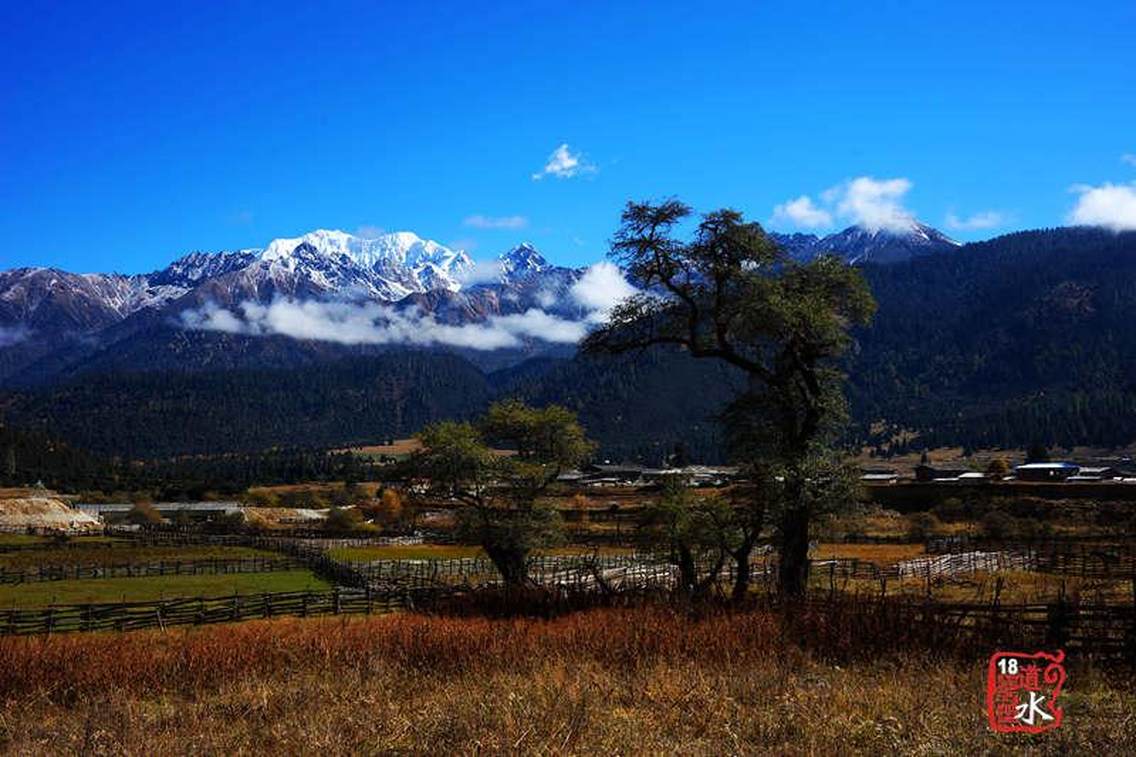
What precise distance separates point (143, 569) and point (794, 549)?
71481 millimetres

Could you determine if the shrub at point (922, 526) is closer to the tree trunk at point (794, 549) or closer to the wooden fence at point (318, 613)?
the wooden fence at point (318, 613)

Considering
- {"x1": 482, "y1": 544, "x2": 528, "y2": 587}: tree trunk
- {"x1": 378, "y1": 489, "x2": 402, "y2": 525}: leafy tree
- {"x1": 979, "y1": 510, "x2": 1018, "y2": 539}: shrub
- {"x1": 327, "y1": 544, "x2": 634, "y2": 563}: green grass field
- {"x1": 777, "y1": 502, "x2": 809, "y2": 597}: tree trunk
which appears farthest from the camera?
{"x1": 378, "y1": 489, "x2": 402, "y2": 525}: leafy tree

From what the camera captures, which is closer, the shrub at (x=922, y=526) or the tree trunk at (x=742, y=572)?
the tree trunk at (x=742, y=572)

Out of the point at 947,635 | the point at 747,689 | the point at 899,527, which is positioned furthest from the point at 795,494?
the point at 899,527

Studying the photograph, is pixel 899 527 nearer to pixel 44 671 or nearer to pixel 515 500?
pixel 515 500

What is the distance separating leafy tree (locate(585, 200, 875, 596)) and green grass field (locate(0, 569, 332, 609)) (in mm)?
41110

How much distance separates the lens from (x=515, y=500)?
38250 millimetres

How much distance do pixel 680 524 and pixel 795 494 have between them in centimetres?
347

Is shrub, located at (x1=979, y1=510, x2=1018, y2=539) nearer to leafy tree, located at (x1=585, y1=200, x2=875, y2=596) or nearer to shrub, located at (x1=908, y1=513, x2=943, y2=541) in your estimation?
shrub, located at (x1=908, y1=513, x2=943, y2=541)

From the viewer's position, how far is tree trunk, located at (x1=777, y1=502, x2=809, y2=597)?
2097 cm

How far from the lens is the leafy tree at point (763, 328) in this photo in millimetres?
20953

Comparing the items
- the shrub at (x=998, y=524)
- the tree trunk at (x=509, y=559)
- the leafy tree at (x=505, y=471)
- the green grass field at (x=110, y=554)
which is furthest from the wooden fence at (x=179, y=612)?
the shrub at (x=998, y=524)

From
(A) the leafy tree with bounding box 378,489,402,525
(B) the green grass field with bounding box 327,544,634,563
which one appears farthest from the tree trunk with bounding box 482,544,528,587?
(A) the leafy tree with bounding box 378,489,402,525

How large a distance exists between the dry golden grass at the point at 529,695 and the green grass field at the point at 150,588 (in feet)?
139
